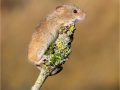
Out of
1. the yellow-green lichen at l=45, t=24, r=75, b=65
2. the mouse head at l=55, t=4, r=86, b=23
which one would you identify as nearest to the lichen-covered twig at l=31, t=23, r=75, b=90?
the yellow-green lichen at l=45, t=24, r=75, b=65

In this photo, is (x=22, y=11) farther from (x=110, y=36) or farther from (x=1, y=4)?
(x=110, y=36)

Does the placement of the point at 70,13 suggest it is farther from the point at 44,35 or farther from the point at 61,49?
the point at 61,49

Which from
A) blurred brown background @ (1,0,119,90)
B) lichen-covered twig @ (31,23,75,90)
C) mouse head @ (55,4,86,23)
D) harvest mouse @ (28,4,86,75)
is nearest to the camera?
lichen-covered twig @ (31,23,75,90)

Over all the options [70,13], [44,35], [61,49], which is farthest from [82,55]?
[61,49]

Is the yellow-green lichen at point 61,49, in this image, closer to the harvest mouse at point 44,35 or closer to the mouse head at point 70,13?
the harvest mouse at point 44,35

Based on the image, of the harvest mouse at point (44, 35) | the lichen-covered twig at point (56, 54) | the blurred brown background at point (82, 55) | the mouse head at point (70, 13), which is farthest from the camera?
the blurred brown background at point (82, 55)

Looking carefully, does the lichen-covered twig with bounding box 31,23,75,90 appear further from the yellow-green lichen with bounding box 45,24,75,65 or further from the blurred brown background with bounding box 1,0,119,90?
the blurred brown background with bounding box 1,0,119,90

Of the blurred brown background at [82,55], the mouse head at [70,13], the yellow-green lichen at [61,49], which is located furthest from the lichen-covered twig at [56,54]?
the blurred brown background at [82,55]
